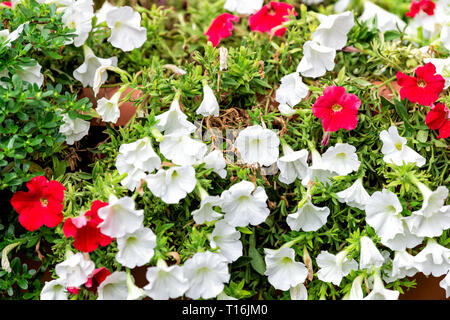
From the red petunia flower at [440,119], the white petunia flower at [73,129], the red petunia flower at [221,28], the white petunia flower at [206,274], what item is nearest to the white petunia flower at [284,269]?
the white petunia flower at [206,274]

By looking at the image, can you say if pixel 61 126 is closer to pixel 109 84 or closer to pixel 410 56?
pixel 109 84

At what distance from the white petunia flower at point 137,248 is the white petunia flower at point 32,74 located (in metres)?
0.54

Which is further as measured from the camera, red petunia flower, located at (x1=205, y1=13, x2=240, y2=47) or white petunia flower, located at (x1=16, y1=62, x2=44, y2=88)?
red petunia flower, located at (x1=205, y1=13, x2=240, y2=47)

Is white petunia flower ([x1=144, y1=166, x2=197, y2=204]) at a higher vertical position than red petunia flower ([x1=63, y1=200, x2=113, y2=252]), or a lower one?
higher

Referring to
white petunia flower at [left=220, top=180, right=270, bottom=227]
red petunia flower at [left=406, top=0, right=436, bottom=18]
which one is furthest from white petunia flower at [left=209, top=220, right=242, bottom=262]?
red petunia flower at [left=406, top=0, right=436, bottom=18]

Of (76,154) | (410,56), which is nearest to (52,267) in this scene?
(76,154)

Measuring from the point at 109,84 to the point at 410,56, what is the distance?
3.26 ft

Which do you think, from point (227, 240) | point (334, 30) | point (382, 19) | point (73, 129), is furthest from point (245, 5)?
point (227, 240)

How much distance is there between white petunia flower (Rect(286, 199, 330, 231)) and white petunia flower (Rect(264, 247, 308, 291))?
70mm

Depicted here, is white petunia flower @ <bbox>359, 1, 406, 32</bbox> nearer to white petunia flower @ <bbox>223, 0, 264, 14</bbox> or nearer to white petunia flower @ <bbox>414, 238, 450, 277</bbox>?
white petunia flower @ <bbox>223, 0, 264, 14</bbox>

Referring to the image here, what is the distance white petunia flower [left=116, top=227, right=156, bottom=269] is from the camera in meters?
1.14

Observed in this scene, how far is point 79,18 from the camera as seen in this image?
146cm

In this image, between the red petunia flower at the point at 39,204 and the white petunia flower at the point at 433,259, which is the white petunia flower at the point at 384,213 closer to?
the white petunia flower at the point at 433,259

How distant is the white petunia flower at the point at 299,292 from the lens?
1290 millimetres
